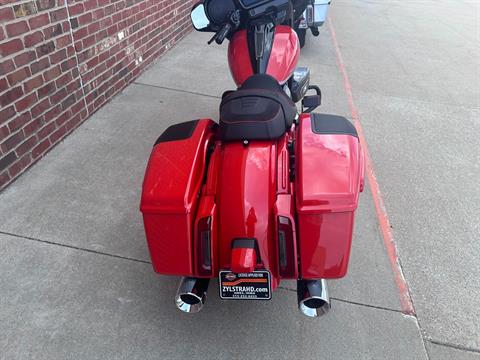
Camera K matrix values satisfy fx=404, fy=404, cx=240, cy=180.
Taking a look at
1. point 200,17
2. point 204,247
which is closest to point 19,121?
point 200,17

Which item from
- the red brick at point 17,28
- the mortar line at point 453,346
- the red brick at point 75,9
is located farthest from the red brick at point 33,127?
the mortar line at point 453,346

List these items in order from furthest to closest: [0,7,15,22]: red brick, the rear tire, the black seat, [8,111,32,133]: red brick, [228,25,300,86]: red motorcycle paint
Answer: the rear tire, [8,111,32,133]: red brick, [228,25,300,86]: red motorcycle paint, [0,7,15,22]: red brick, the black seat

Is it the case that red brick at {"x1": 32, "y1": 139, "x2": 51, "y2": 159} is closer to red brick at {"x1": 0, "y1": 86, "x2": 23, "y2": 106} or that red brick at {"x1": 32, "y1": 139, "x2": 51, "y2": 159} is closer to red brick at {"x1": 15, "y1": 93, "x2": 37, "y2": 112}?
red brick at {"x1": 15, "y1": 93, "x2": 37, "y2": 112}

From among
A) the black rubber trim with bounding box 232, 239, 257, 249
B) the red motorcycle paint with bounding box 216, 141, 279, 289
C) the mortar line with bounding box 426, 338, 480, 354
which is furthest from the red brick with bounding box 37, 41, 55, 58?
the mortar line with bounding box 426, 338, 480, 354

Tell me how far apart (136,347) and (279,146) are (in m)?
1.20

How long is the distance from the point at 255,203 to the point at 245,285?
36 centimetres

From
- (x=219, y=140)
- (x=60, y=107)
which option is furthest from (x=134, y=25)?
(x=219, y=140)

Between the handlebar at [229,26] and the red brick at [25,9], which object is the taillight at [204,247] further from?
the red brick at [25,9]

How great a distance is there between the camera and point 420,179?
343cm

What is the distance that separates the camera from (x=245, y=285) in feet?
5.77

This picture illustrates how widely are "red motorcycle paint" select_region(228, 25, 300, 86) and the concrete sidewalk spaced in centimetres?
114

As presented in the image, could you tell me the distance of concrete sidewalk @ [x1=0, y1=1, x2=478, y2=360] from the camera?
6.53ft

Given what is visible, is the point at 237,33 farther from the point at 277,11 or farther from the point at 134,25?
the point at 134,25

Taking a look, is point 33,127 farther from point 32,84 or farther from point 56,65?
point 56,65
